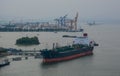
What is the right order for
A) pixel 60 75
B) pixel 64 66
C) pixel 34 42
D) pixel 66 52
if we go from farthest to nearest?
1. pixel 34 42
2. pixel 66 52
3. pixel 64 66
4. pixel 60 75

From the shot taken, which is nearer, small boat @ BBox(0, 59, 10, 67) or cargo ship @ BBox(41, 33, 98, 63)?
small boat @ BBox(0, 59, 10, 67)

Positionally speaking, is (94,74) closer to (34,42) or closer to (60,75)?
(60,75)

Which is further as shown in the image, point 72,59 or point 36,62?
point 72,59

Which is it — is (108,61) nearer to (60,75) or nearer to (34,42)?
(60,75)

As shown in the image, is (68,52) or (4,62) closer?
(4,62)

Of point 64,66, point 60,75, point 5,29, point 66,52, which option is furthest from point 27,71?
point 5,29

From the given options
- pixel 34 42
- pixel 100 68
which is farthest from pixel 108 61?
pixel 34 42

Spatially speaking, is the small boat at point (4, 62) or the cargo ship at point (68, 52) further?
the cargo ship at point (68, 52)

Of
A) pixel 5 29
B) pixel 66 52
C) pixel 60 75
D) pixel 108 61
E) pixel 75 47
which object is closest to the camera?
pixel 60 75

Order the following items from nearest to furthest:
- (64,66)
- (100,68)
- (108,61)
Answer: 1. (100,68)
2. (64,66)
3. (108,61)
